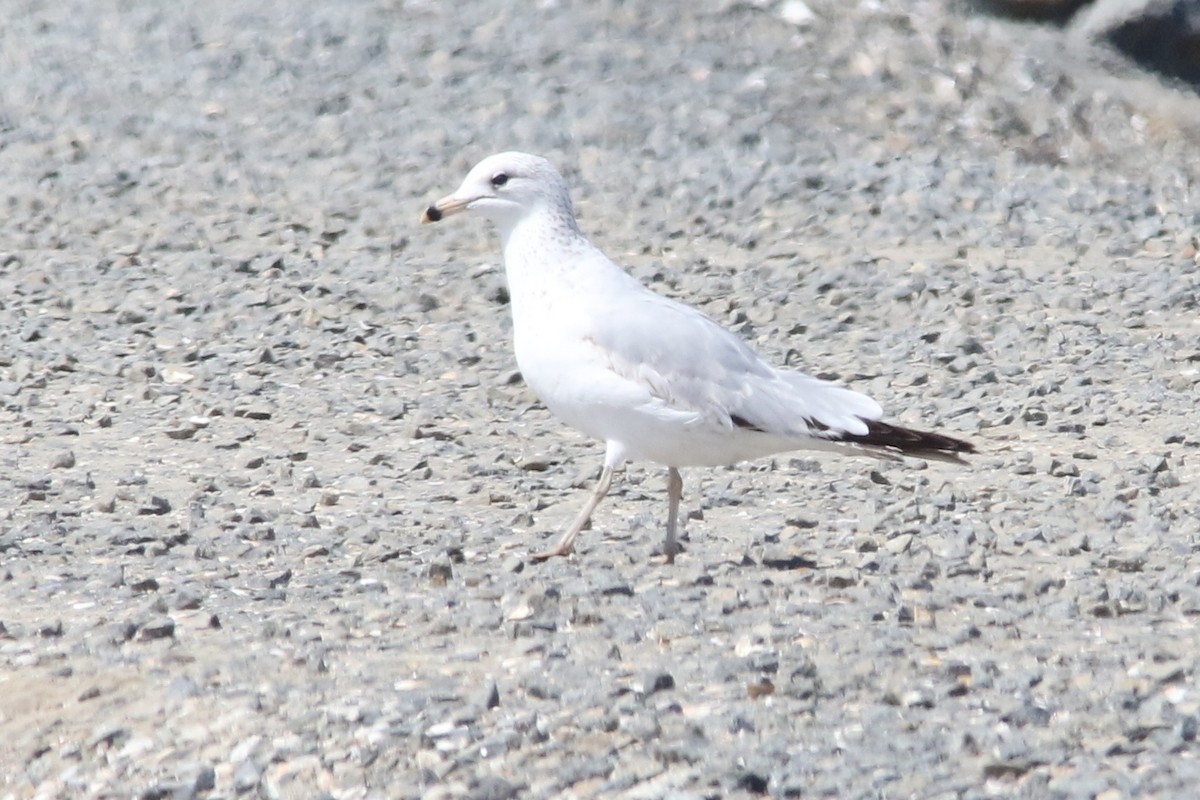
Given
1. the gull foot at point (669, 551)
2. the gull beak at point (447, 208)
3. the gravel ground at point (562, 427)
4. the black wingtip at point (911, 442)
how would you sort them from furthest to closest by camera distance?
the gull beak at point (447, 208) < the gull foot at point (669, 551) < the black wingtip at point (911, 442) < the gravel ground at point (562, 427)

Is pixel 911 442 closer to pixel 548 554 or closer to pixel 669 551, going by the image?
pixel 669 551

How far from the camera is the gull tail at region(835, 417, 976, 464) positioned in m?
5.37

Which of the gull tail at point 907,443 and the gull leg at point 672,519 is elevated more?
the gull tail at point 907,443

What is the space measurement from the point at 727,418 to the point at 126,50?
33.1 ft

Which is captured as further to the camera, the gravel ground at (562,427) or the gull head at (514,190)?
the gull head at (514,190)

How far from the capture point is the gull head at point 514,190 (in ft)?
19.9

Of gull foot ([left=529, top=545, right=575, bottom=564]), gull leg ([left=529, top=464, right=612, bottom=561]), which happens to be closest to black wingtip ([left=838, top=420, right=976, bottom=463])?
gull leg ([left=529, top=464, right=612, bottom=561])

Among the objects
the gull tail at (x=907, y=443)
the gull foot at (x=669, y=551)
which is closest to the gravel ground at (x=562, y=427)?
the gull foot at (x=669, y=551)

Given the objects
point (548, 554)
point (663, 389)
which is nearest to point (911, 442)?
point (663, 389)

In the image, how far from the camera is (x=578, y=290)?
18.9 feet

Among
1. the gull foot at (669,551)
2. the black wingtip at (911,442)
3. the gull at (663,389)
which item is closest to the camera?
the black wingtip at (911,442)

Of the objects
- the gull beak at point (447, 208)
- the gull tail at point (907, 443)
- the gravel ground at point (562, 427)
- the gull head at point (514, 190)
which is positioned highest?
the gull head at point (514, 190)

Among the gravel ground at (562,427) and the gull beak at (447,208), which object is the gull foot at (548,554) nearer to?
the gravel ground at (562,427)

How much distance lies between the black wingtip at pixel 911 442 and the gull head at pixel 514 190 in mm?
1305
